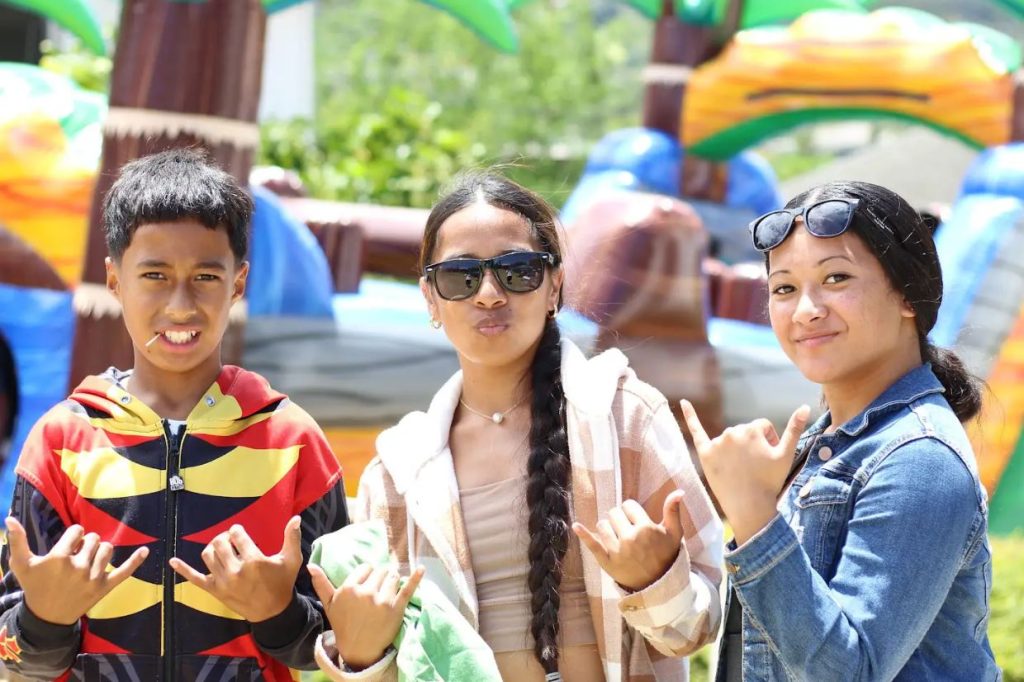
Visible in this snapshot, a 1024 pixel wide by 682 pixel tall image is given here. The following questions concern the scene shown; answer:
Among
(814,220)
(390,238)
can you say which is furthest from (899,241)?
(390,238)

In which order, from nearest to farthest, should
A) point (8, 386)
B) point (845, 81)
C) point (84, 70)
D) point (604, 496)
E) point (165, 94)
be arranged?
1. point (604, 496)
2. point (165, 94)
3. point (8, 386)
4. point (845, 81)
5. point (84, 70)

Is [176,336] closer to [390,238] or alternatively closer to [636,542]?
[636,542]

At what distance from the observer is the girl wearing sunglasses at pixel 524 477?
1.82m

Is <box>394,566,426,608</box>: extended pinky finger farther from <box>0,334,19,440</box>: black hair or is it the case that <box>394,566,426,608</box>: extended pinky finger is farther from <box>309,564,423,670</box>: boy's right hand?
<box>0,334,19,440</box>: black hair

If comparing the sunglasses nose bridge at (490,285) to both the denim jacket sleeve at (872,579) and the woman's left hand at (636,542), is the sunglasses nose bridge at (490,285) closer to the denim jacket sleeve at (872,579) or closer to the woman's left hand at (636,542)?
the woman's left hand at (636,542)

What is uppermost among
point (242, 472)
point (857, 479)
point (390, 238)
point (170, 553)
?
point (857, 479)

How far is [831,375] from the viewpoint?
1.63m

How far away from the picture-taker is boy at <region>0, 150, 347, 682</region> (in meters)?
1.78

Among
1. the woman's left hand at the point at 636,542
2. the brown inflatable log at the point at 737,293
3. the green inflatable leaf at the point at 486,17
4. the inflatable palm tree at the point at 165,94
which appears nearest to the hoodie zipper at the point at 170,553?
the woman's left hand at the point at 636,542

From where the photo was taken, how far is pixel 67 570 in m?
1.66

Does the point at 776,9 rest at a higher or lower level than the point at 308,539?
higher

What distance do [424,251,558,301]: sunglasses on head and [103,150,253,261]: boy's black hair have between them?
1.10 ft

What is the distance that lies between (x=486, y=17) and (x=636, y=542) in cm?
362

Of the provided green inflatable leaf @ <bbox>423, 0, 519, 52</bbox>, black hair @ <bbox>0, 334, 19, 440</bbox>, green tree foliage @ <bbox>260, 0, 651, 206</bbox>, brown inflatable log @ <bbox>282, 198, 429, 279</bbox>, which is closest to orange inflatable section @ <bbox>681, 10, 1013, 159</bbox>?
brown inflatable log @ <bbox>282, 198, 429, 279</bbox>
